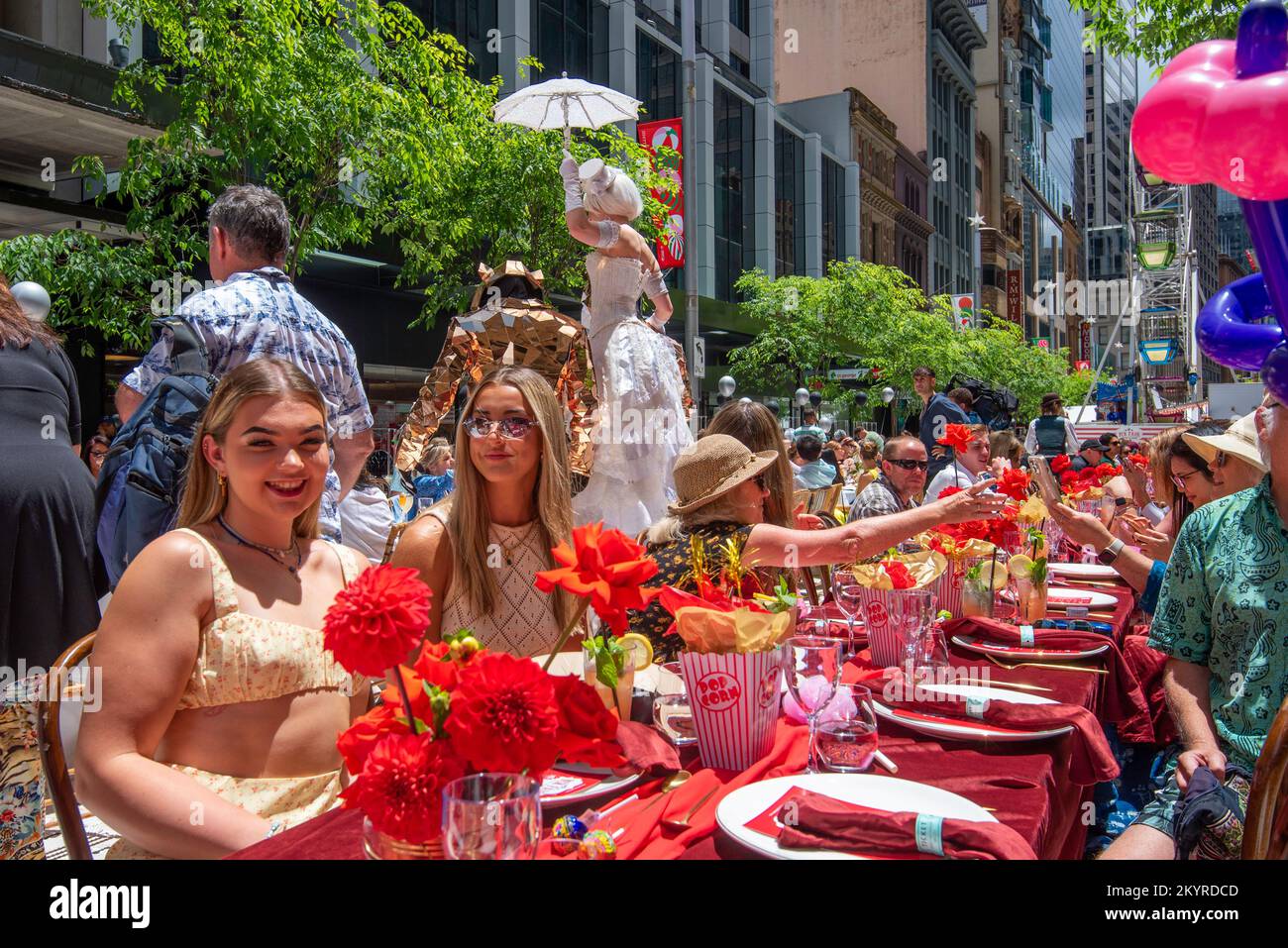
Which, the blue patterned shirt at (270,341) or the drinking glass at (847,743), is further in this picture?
the blue patterned shirt at (270,341)

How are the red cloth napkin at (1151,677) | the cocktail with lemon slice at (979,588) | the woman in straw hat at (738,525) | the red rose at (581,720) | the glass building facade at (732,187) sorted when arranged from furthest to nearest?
the glass building facade at (732,187) < the red cloth napkin at (1151,677) < the cocktail with lemon slice at (979,588) < the woman in straw hat at (738,525) < the red rose at (581,720)

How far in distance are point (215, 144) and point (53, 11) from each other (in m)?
6.25

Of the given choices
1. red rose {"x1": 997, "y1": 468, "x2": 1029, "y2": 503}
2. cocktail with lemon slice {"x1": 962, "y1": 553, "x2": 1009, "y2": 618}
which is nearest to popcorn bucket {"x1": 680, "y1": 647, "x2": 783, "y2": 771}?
cocktail with lemon slice {"x1": 962, "y1": 553, "x2": 1009, "y2": 618}

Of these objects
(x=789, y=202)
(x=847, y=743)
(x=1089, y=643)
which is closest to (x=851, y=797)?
(x=847, y=743)

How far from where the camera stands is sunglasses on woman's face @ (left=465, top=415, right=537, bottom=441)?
9.42 feet

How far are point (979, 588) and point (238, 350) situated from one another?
2.79m

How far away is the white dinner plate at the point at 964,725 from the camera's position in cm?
201

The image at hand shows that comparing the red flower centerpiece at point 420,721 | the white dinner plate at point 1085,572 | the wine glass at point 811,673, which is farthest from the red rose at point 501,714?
the white dinner plate at point 1085,572

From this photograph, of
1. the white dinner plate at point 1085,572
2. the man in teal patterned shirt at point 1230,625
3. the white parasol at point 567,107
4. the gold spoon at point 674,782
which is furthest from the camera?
the white parasol at point 567,107

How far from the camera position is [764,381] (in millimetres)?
28062

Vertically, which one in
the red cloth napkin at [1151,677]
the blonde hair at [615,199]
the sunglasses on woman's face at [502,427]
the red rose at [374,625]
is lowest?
the red cloth napkin at [1151,677]

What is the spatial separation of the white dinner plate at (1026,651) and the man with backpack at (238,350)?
7.03 ft

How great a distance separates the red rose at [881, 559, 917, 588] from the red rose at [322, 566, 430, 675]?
184 centimetres

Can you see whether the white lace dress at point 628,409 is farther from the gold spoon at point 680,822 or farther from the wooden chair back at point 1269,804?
the gold spoon at point 680,822
